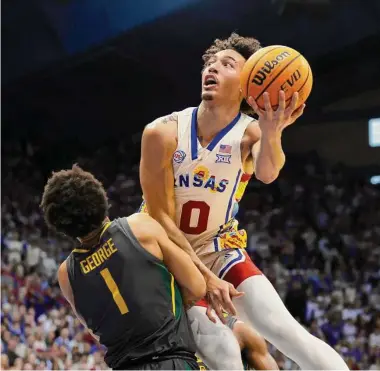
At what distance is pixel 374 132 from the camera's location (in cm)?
1315

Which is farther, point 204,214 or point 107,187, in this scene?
point 107,187

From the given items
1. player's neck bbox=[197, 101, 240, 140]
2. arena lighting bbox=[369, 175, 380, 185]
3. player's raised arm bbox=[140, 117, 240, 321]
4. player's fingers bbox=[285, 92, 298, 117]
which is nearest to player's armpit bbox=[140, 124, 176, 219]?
player's raised arm bbox=[140, 117, 240, 321]

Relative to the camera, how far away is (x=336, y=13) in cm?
1232

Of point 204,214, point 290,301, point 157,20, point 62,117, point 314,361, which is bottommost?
point 290,301

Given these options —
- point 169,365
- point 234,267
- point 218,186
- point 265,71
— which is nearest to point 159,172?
point 218,186

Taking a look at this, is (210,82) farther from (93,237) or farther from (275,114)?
(93,237)

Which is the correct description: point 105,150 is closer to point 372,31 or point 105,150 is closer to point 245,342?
point 372,31

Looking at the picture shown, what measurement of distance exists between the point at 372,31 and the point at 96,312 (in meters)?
10.8

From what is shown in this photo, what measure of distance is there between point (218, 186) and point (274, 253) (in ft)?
26.7

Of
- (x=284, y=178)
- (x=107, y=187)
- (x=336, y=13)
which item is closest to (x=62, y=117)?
(x=107, y=187)

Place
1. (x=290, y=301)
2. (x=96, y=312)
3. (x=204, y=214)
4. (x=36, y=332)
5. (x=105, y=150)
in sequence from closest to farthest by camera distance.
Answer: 1. (x=96, y=312)
2. (x=204, y=214)
3. (x=36, y=332)
4. (x=290, y=301)
5. (x=105, y=150)

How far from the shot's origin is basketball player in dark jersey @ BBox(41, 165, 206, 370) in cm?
268

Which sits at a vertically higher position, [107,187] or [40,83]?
[40,83]

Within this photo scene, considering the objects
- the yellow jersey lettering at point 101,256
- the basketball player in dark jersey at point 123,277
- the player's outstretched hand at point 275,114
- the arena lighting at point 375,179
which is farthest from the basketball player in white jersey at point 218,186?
the arena lighting at point 375,179
